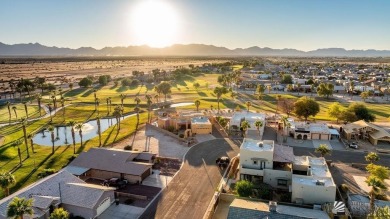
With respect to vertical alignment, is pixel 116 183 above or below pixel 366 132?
below

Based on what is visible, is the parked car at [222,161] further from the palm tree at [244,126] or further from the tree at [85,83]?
the tree at [85,83]

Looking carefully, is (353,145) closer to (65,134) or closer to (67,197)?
(67,197)

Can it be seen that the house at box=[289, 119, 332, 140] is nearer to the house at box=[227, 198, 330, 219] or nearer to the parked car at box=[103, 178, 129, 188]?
the house at box=[227, 198, 330, 219]

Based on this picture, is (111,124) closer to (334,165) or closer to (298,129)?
(298,129)

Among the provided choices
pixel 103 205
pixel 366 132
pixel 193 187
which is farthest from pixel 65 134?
pixel 366 132

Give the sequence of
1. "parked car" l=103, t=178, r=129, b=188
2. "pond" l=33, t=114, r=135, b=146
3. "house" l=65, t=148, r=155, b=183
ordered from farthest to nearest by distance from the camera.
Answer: "pond" l=33, t=114, r=135, b=146 < "house" l=65, t=148, r=155, b=183 < "parked car" l=103, t=178, r=129, b=188

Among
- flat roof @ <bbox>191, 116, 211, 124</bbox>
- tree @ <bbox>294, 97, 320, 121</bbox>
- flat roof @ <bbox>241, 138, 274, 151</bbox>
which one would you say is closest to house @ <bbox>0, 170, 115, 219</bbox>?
flat roof @ <bbox>241, 138, 274, 151</bbox>
